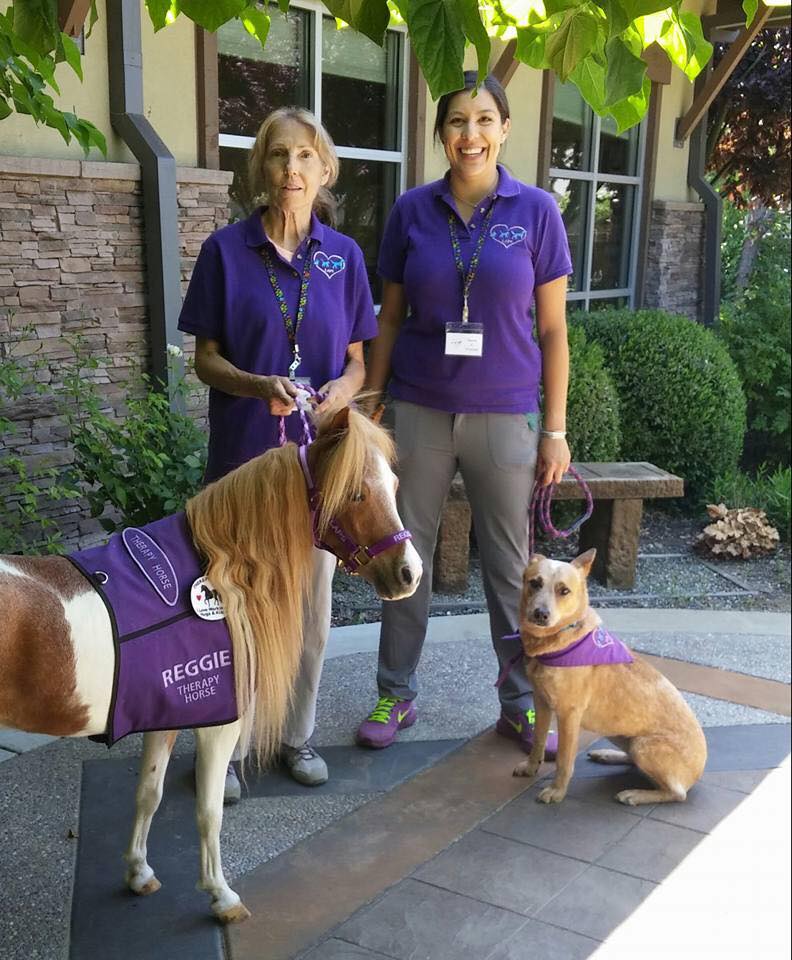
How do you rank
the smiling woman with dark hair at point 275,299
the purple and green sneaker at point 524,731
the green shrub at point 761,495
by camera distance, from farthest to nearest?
the green shrub at point 761,495, the purple and green sneaker at point 524,731, the smiling woman with dark hair at point 275,299

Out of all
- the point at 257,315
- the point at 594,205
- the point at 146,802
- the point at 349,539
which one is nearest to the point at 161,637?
the point at 349,539

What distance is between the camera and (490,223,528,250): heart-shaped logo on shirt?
3104 millimetres

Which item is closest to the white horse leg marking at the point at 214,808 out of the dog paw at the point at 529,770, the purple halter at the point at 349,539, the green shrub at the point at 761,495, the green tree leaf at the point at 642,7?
the purple halter at the point at 349,539

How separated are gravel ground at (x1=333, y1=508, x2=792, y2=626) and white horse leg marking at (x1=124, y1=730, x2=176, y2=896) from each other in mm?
2318

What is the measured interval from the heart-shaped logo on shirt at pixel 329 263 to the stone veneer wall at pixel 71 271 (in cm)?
215

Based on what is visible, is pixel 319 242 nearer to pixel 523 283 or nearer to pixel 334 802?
pixel 523 283

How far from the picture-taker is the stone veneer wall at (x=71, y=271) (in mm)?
4781

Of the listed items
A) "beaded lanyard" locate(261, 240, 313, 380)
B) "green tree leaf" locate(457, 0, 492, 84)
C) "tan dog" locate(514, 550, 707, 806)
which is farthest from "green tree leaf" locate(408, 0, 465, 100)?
"tan dog" locate(514, 550, 707, 806)

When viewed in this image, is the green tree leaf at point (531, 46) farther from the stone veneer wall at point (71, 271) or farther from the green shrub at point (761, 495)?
the green shrub at point (761, 495)

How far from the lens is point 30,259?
4.86 meters

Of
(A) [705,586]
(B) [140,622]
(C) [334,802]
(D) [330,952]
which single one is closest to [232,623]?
(B) [140,622]

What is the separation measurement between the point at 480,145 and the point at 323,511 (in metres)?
1.48

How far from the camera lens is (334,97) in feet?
21.7

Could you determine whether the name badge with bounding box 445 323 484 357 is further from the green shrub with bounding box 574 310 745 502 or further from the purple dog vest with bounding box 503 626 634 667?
the green shrub with bounding box 574 310 745 502
